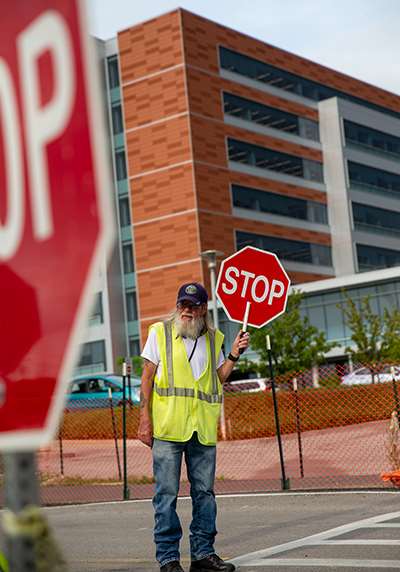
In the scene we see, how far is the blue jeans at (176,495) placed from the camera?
7203 mm

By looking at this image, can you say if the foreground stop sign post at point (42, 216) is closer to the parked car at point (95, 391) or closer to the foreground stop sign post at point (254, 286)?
the foreground stop sign post at point (254, 286)

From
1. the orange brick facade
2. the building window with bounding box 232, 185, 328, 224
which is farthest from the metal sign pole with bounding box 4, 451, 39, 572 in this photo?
the building window with bounding box 232, 185, 328, 224

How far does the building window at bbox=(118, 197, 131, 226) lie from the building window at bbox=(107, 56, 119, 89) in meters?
7.67

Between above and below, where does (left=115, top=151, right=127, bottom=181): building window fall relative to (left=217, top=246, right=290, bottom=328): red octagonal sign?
above

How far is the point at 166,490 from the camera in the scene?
7.20m

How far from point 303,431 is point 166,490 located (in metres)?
20.0

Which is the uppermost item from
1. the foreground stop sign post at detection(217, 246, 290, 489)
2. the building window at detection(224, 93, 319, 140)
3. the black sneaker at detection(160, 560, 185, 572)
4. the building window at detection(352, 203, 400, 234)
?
the building window at detection(224, 93, 319, 140)

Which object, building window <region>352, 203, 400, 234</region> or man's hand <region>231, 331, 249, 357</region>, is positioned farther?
building window <region>352, 203, 400, 234</region>

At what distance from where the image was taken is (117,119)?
74312 mm

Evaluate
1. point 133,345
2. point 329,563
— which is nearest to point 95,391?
point 329,563

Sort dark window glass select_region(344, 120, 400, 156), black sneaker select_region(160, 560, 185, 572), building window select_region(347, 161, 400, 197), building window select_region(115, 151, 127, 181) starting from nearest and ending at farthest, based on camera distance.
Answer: black sneaker select_region(160, 560, 185, 572) < building window select_region(115, 151, 127, 181) < building window select_region(347, 161, 400, 197) < dark window glass select_region(344, 120, 400, 156)

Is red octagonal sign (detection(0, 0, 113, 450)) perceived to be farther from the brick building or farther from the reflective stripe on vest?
the brick building

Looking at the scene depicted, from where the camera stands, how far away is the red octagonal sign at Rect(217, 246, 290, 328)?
12.5m

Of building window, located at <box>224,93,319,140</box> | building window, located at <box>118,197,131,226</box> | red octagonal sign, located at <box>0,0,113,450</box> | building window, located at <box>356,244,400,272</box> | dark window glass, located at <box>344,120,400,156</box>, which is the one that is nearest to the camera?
red octagonal sign, located at <box>0,0,113,450</box>
